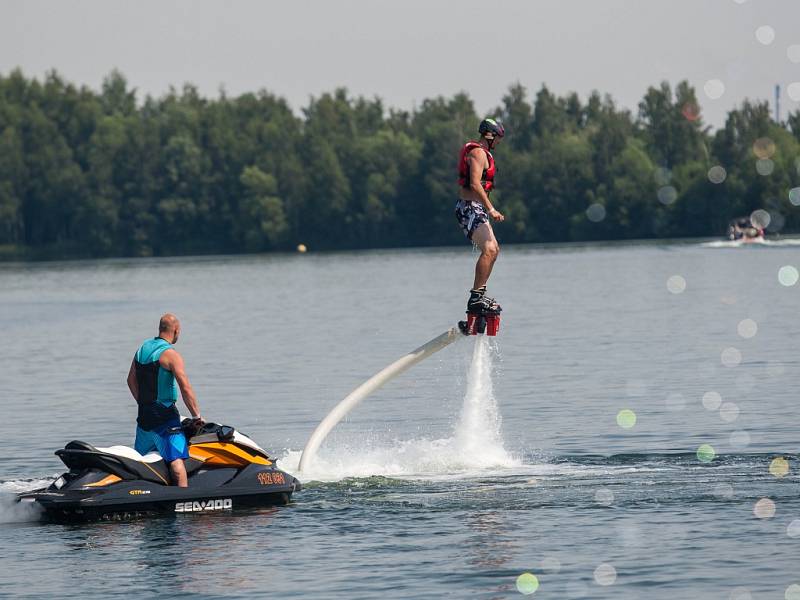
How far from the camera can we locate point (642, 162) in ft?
516

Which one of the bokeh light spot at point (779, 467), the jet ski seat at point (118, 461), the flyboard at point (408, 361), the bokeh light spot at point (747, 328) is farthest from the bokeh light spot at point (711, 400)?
the bokeh light spot at point (747, 328)

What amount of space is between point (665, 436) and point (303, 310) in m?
41.4

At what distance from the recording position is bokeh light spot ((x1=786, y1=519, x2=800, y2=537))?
16422 mm

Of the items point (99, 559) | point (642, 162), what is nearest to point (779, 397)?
point (99, 559)

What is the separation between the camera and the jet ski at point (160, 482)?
17844mm

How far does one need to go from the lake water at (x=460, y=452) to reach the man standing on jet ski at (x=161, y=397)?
85 centimetres

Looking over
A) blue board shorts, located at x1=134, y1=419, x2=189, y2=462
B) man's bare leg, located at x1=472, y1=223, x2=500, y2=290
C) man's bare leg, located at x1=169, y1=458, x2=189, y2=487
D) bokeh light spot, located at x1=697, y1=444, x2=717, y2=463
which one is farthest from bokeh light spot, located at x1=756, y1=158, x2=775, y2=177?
blue board shorts, located at x1=134, y1=419, x2=189, y2=462

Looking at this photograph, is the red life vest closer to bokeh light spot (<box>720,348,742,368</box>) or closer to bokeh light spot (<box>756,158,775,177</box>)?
bokeh light spot (<box>720,348,742,368</box>)

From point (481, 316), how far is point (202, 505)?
391 centimetres

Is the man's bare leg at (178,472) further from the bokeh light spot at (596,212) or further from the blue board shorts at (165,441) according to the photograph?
the bokeh light spot at (596,212)

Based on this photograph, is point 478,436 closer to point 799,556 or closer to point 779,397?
point 799,556

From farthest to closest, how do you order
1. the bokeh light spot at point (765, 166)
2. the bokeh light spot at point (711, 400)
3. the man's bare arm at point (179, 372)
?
the bokeh light spot at point (765, 166) → the bokeh light spot at point (711, 400) → the man's bare arm at point (179, 372)

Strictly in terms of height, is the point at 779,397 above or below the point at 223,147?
below

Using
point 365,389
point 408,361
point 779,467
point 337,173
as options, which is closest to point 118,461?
point 365,389
